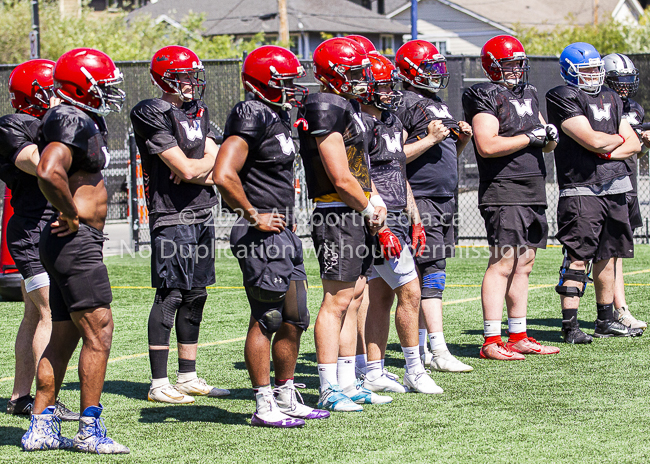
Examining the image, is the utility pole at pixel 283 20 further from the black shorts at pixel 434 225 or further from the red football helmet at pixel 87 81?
the red football helmet at pixel 87 81

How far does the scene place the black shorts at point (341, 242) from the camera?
4.83 m

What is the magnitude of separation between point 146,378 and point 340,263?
1904mm

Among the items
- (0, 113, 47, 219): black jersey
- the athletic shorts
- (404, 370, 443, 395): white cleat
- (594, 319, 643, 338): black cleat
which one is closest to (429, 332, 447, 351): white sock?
(404, 370, 443, 395): white cleat

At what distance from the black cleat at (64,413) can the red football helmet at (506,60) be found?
3.79m

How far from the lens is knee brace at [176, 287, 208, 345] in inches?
214

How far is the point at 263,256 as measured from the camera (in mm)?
4492

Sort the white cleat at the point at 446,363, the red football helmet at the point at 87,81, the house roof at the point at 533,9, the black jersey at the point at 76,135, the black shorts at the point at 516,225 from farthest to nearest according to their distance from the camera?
1. the house roof at the point at 533,9
2. the black shorts at the point at 516,225
3. the white cleat at the point at 446,363
4. the red football helmet at the point at 87,81
5. the black jersey at the point at 76,135

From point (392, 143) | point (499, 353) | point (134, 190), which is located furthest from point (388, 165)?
point (134, 190)

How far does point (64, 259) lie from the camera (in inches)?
162

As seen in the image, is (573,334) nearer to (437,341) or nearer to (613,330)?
(613,330)

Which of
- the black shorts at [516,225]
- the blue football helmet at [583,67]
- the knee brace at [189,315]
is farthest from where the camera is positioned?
the blue football helmet at [583,67]

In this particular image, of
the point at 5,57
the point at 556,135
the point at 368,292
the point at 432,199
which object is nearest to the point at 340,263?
the point at 368,292

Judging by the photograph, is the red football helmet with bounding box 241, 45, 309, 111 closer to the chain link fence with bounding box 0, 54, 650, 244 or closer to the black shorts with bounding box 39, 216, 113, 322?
the black shorts with bounding box 39, 216, 113, 322

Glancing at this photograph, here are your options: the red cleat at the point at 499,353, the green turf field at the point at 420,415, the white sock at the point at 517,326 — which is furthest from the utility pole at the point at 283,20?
the red cleat at the point at 499,353
